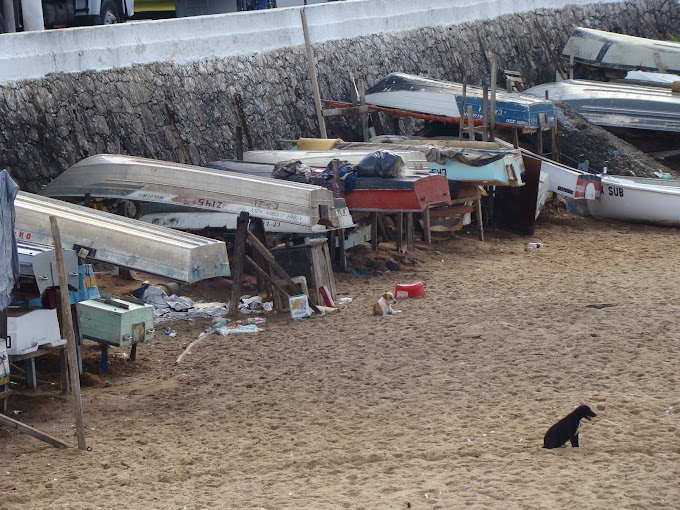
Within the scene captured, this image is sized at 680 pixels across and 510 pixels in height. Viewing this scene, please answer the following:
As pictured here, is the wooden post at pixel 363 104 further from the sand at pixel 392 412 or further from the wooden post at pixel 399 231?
the sand at pixel 392 412

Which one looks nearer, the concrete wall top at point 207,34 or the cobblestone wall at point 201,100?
the cobblestone wall at point 201,100

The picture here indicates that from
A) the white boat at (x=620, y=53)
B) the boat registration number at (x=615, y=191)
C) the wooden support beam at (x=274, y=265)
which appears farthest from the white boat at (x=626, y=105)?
the wooden support beam at (x=274, y=265)

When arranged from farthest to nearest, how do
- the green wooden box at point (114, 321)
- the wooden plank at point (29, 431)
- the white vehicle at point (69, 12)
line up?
the white vehicle at point (69, 12) → the green wooden box at point (114, 321) → the wooden plank at point (29, 431)

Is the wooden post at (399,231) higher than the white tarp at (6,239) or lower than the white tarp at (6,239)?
lower

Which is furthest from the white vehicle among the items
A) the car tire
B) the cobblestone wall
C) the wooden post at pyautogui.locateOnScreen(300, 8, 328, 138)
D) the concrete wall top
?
the wooden post at pyautogui.locateOnScreen(300, 8, 328, 138)

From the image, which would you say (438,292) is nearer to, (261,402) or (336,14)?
(261,402)

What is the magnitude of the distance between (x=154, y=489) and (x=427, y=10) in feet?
58.0

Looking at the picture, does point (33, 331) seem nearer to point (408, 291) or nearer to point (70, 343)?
point (70, 343)

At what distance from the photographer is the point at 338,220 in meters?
12.5

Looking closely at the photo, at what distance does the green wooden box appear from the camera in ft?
31.0

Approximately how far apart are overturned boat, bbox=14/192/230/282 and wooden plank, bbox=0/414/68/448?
6.51 feet

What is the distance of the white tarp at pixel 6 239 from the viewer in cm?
806

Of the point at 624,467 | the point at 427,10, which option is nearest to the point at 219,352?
the point at 624,467

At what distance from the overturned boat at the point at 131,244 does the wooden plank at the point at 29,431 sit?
1.98m
